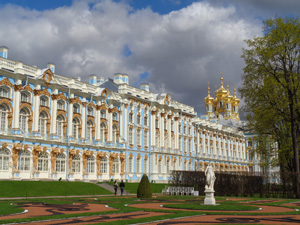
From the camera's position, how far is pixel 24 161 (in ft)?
123

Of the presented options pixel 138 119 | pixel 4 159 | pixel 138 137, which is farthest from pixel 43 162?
pixel 138 119

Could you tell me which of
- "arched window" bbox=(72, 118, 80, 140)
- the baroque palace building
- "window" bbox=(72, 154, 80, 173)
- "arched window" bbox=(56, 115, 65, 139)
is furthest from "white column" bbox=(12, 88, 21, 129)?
"window" bbox=(72, 154, 80, 173)

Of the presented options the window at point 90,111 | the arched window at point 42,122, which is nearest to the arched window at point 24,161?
the arched window at point 42,122

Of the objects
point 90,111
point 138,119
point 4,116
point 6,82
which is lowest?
point 4,116

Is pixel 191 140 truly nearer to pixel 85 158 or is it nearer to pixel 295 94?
pixel 85 158

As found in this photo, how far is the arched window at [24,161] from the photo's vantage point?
3731 cm

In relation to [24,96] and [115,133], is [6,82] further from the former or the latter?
[115,133]

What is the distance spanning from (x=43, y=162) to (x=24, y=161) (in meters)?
2.39

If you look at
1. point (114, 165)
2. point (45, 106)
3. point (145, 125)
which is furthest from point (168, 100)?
point (45, 106)

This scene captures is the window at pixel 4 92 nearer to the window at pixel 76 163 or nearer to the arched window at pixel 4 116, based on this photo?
the arched window at pixel 4 116

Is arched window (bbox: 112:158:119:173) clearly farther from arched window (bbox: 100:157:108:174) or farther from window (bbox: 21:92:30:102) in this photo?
window (bbox: 21:92:30:102)

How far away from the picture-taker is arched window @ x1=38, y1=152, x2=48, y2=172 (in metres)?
39.2

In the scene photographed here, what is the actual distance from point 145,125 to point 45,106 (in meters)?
18.2

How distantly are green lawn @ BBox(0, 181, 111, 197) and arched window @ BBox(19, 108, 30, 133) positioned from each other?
266 inches
